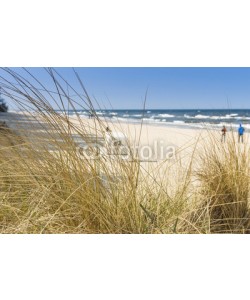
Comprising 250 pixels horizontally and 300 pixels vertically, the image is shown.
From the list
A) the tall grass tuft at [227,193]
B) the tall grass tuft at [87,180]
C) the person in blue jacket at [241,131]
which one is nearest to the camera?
the tall grass tuft at [87,180]

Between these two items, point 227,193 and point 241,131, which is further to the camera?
point 241,131

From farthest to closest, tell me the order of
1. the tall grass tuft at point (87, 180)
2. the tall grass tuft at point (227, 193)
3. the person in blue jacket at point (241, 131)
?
the person in blue jacket at point (241, 131) → the tall grass tuft at point (227, 193) → the tall grass tuft at point (87, 180)

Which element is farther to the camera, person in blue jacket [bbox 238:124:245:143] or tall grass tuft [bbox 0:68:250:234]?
person in blue jacket [bbox 238:124:245:143]

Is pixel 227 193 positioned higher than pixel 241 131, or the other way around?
pixel 241 131

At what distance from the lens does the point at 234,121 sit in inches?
76.4

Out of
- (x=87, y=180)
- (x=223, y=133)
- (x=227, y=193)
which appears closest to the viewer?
(x=87, y=180)

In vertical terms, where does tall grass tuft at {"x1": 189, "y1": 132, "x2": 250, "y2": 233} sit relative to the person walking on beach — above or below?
below

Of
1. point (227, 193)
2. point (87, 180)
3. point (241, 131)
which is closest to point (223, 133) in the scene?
point (241, 131)

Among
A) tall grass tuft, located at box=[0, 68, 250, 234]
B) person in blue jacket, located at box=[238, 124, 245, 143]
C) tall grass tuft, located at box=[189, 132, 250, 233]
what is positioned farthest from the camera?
person in blue jacket, located at box=[238, 124, 245, 143]

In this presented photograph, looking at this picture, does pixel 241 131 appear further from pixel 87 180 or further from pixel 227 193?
pixel 87 180

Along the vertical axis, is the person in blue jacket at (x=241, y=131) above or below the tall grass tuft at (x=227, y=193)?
above

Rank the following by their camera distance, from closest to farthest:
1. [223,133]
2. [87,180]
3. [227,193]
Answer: [87,180], [227,193], [223,133]
